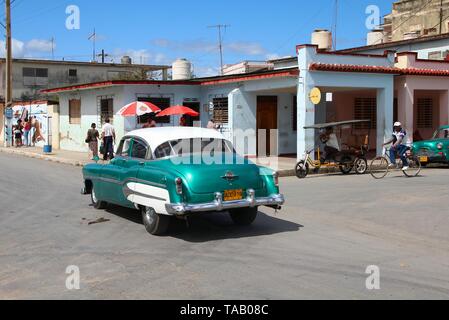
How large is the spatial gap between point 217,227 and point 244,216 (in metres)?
0.49

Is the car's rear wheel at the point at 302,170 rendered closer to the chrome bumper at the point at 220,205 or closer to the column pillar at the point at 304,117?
the column pillar at the point at 304,117

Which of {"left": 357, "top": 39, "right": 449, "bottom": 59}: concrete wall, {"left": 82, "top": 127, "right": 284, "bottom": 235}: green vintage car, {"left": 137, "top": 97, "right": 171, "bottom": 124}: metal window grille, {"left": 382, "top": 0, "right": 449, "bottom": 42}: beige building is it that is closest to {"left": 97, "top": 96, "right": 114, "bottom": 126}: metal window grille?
{"left": 137, "top": 97, "right": 171, "bottom": 124}: metal window grille

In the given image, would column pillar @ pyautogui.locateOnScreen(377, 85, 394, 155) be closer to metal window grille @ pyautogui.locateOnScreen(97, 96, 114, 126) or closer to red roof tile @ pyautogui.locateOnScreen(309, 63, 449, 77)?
red roof tile @ pyautogui.locateOnScreen(309, 63, 449, 77)

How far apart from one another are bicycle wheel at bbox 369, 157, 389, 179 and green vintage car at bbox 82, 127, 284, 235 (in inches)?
341

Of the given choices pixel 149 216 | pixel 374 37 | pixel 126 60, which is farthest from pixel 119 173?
pixel 126 60

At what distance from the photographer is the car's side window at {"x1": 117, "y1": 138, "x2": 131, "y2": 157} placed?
9762 mm

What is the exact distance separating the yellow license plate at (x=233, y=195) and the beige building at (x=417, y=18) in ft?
111

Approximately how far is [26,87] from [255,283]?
42489mm

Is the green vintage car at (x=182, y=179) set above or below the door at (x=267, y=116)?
below

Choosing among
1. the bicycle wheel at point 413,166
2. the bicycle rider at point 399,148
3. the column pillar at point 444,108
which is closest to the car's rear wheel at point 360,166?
the bicycle rider at point 399,148

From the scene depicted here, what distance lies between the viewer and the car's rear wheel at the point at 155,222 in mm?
8258

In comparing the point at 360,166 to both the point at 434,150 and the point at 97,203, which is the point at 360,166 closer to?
the point at 434,150
